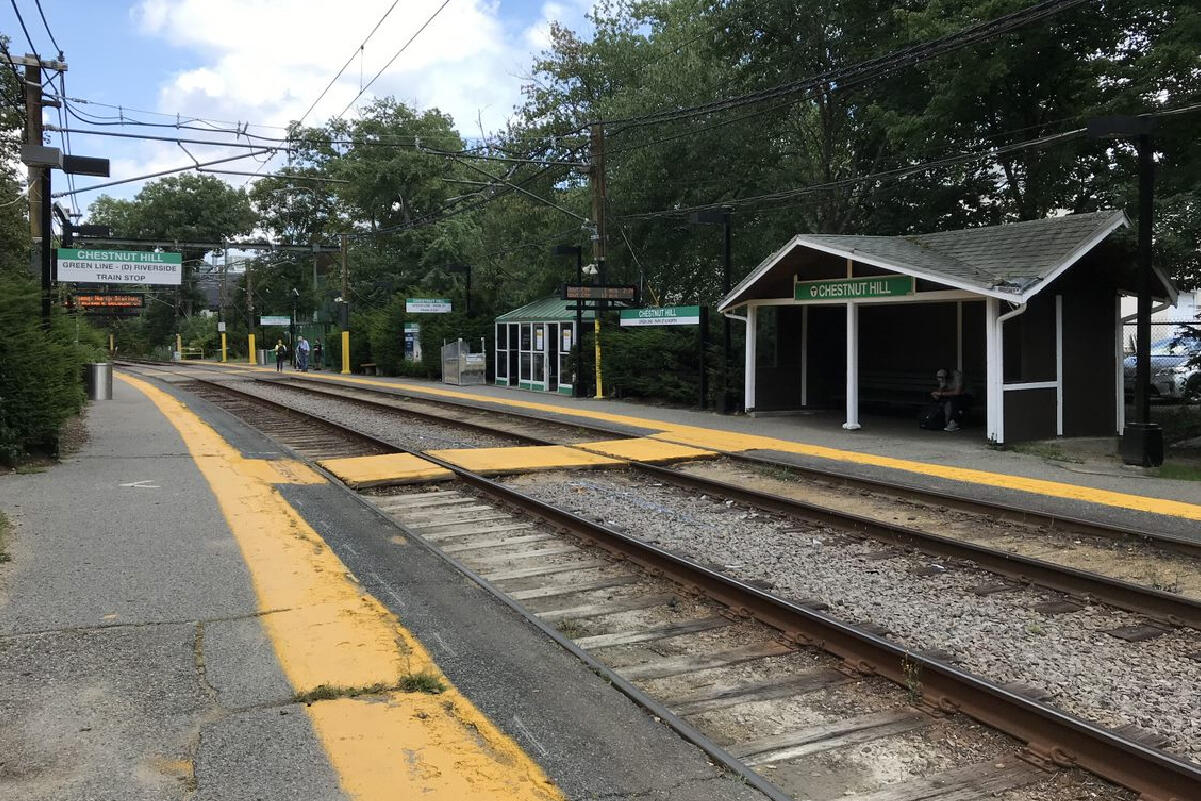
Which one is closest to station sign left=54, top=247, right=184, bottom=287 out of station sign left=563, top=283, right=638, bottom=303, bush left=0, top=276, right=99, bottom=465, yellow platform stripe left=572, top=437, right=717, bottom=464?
bush left=0, top=276, right=99, bottom=465

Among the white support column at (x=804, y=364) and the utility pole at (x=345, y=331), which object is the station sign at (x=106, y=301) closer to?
the utility pole at (x=345, y=331)

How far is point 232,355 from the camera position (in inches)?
3113

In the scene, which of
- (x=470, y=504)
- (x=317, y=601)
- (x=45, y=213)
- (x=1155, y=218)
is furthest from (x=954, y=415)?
(x=45, y=213)

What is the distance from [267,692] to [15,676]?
134 centimetres

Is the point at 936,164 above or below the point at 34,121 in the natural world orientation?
below

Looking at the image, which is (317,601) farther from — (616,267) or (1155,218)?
(616,267)

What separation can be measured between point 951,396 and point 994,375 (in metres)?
2.45

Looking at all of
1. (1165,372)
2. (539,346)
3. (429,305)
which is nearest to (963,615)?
(1165,372)

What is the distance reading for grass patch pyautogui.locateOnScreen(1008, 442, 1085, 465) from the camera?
13.8 meters

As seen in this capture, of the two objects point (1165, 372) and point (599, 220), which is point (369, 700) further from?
point (1165, 372)

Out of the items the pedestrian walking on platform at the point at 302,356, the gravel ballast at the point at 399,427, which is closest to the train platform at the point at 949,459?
the gravel ballast at the point at 399,427

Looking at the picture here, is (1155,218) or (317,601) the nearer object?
(317,601)

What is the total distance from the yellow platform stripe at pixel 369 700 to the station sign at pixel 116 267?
13914 mm

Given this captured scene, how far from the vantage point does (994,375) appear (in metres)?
14.9
